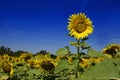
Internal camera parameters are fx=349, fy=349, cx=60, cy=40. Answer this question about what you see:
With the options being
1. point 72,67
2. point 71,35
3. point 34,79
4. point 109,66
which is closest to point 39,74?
point 34,79

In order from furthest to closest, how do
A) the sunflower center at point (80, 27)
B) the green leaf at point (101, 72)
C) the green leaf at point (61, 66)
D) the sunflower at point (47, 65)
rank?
the sunflower at point (47, 65) < the sunflower center at point (80, 27) < the green leaf at point (61, 66) < the green leaf at point (101, 72)

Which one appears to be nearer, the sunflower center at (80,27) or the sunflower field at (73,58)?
the sunflower field at (73,58)

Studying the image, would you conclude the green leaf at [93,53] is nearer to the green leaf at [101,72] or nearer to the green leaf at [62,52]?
the green leaf at [62,52]

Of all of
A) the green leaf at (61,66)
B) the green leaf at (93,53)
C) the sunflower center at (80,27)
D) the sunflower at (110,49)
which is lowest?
the green leaf at (61,66)

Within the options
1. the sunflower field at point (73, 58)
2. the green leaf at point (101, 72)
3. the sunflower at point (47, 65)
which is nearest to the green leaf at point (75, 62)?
the sunflower field at point (73, 58)

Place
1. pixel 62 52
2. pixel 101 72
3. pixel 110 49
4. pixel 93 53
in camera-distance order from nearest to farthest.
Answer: pixel 101 72 → pixel 93 53 → pixel 62 52 → pixel 110 49

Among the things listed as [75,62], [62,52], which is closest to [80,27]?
[62,52]

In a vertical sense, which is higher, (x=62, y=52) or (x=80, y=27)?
(x=80, y=27)

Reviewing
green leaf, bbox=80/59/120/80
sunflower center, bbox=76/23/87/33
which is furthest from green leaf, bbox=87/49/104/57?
green leaf, bbox=80/59/120/80

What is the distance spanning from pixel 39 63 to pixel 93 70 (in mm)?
3781

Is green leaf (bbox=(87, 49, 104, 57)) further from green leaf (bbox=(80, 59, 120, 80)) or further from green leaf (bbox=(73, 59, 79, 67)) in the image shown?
green leaf (bbox=(80, 59, 120, 80))

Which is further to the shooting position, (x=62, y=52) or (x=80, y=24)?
(x=80, y=24)

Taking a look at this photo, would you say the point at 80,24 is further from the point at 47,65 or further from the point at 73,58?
the point at 73,58

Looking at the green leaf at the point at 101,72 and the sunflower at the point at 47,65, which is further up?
the sunflower at the point at 47,65
